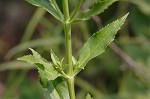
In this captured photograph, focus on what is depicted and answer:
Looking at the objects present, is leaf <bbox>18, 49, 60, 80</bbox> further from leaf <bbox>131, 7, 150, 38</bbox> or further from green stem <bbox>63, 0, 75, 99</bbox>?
leaf <bbox>131, 7, 150, 38</bbox>

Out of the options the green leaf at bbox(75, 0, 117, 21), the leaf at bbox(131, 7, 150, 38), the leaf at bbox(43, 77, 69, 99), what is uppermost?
the leaf at bbox(131, 7, 150, 38)

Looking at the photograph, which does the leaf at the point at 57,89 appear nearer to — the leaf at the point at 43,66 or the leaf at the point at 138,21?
the leaf at the point at 43,66

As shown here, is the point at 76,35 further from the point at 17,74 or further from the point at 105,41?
the point at 105,41

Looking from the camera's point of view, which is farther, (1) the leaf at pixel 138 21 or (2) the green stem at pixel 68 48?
(1) the leaf at pixel 138 21

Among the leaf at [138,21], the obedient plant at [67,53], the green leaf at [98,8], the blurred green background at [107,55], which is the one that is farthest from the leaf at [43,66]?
the leaf at [138,21]

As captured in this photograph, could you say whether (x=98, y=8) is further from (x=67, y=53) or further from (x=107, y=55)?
(x=107, y=55)

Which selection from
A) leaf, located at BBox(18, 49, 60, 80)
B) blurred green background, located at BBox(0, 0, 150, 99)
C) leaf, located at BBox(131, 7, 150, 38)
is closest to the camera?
leaf, located at BBox(18, 49, 60, 80)

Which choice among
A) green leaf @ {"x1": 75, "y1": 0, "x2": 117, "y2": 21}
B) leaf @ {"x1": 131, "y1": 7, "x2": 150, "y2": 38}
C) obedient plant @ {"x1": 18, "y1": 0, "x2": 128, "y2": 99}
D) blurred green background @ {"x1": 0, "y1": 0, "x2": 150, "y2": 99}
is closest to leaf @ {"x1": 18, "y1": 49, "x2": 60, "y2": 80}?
obedient plant @ {"x1": 18, "y1": 0, "x2": 128, "y2": 99}

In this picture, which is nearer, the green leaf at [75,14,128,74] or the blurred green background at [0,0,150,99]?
the green leaf at [75,14,128,74]
